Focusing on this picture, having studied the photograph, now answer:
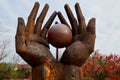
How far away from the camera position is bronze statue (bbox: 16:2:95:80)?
665cm

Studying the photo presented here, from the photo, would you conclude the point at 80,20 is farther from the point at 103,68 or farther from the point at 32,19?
the point at 103,68

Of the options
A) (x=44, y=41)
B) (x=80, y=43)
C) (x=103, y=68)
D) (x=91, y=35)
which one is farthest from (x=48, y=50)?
(x=103, y=68)

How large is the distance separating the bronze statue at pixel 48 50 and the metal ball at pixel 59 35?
0.44 feet

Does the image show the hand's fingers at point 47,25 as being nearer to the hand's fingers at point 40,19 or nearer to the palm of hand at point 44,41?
the palm of hand at point 44,41

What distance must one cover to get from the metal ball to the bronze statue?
13 cm

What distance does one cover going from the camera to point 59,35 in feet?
22.6

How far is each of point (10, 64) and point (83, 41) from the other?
20335 millimetres

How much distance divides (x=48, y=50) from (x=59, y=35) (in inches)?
16.0

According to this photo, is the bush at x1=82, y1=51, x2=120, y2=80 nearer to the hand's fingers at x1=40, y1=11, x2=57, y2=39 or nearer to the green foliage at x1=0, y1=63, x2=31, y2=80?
the green foliage at x1=0, y1=63, x2=31, y2=80

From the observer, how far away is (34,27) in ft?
23.5

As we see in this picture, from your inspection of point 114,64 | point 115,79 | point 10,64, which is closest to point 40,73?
point 115,79

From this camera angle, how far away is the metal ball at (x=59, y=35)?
22.6ft

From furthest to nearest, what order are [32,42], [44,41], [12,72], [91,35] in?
[12,72] < [44,41] < [91,35] < [32,42]

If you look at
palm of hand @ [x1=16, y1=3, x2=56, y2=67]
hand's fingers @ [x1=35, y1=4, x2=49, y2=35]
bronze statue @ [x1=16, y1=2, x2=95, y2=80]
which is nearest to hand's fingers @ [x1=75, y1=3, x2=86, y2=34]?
bronze statue @ [x1=16, y1=2, x2=95, y2=80]
